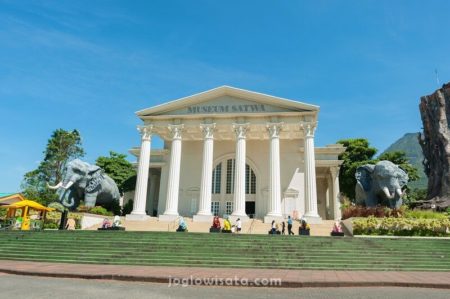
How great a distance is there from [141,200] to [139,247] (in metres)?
16.5

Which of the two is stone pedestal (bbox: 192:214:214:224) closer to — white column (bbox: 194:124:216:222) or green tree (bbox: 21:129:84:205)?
white column (bbox: 194:124:216:222)

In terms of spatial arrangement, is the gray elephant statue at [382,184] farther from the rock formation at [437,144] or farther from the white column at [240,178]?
the rock formation at [437,144]

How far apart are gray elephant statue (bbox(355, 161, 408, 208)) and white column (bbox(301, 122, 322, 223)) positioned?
13.6 feet

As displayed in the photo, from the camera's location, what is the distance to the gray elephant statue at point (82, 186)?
88.9 feet

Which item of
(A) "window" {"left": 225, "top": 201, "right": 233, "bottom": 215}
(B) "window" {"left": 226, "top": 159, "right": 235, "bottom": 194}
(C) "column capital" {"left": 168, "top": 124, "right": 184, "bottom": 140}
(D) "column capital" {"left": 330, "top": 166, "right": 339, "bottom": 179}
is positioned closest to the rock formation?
(D) "column capital" {"left": 330, "top": 166, "right": 339, "bottom": 179}

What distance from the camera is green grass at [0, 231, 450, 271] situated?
1234 cm

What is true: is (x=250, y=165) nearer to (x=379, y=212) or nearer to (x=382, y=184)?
(x=382, y=184)

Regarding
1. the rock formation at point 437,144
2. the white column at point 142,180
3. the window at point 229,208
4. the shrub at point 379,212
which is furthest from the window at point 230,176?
the rock formation at point 437,144

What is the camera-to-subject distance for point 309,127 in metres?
29.4

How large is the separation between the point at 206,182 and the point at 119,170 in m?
19.4

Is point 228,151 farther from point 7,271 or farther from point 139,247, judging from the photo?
point 7,271

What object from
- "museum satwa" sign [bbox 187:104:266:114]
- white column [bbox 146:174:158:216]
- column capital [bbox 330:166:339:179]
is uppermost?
"museum satwa" sign [bbox 187:104:266:114]

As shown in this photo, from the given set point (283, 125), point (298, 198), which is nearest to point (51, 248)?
point (283, 125)

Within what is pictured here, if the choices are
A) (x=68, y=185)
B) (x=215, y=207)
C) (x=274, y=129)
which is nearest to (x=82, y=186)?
(x=68, y=185)
